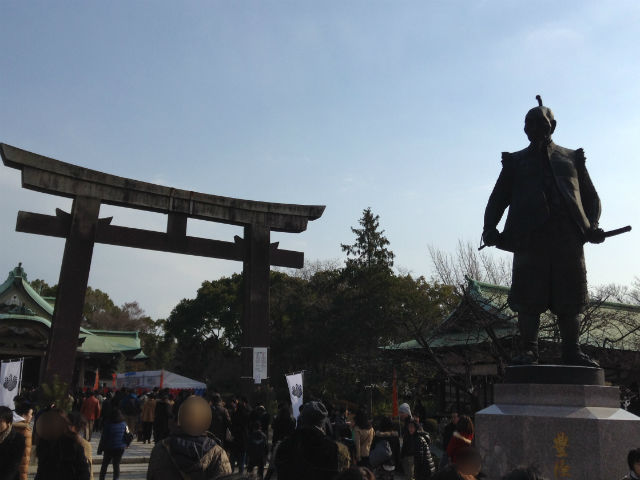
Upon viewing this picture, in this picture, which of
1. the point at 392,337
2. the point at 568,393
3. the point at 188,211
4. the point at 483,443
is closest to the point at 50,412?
the point at 483,443

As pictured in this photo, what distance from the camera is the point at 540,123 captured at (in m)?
6.06

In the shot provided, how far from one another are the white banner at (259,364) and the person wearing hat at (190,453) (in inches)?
522

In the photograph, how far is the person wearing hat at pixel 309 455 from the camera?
11.1ft

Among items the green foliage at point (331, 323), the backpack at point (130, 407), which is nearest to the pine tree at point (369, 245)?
the green foliage at point (331, 323)

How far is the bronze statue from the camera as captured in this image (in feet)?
18.7

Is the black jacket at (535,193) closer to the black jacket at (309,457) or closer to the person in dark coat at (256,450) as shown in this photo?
the black jacket at (309,457)

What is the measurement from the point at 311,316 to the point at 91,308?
35.6 meters

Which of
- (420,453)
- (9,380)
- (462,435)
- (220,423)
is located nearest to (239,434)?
(220,423)

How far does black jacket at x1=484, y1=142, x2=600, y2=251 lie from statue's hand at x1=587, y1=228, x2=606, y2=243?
0.18 feet

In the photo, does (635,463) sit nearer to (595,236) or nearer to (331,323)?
(595,236)

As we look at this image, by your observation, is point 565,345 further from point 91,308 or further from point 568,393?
point 91,308

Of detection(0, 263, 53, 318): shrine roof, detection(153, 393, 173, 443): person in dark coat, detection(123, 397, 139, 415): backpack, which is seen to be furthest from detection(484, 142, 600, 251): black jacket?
detection(0, 263, 53, 318): shrine roof

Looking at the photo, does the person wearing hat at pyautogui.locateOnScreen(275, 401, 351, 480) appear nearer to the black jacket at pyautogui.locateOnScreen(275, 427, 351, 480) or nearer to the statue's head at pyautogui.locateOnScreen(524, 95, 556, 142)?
the black jacket at pyautogui.locateOnScreen(275, 427, 351, 480)

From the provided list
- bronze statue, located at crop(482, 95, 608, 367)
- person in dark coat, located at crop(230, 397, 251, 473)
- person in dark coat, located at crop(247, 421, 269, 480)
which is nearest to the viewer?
bronze statue, located at crop(482, 95, 608, 367)
